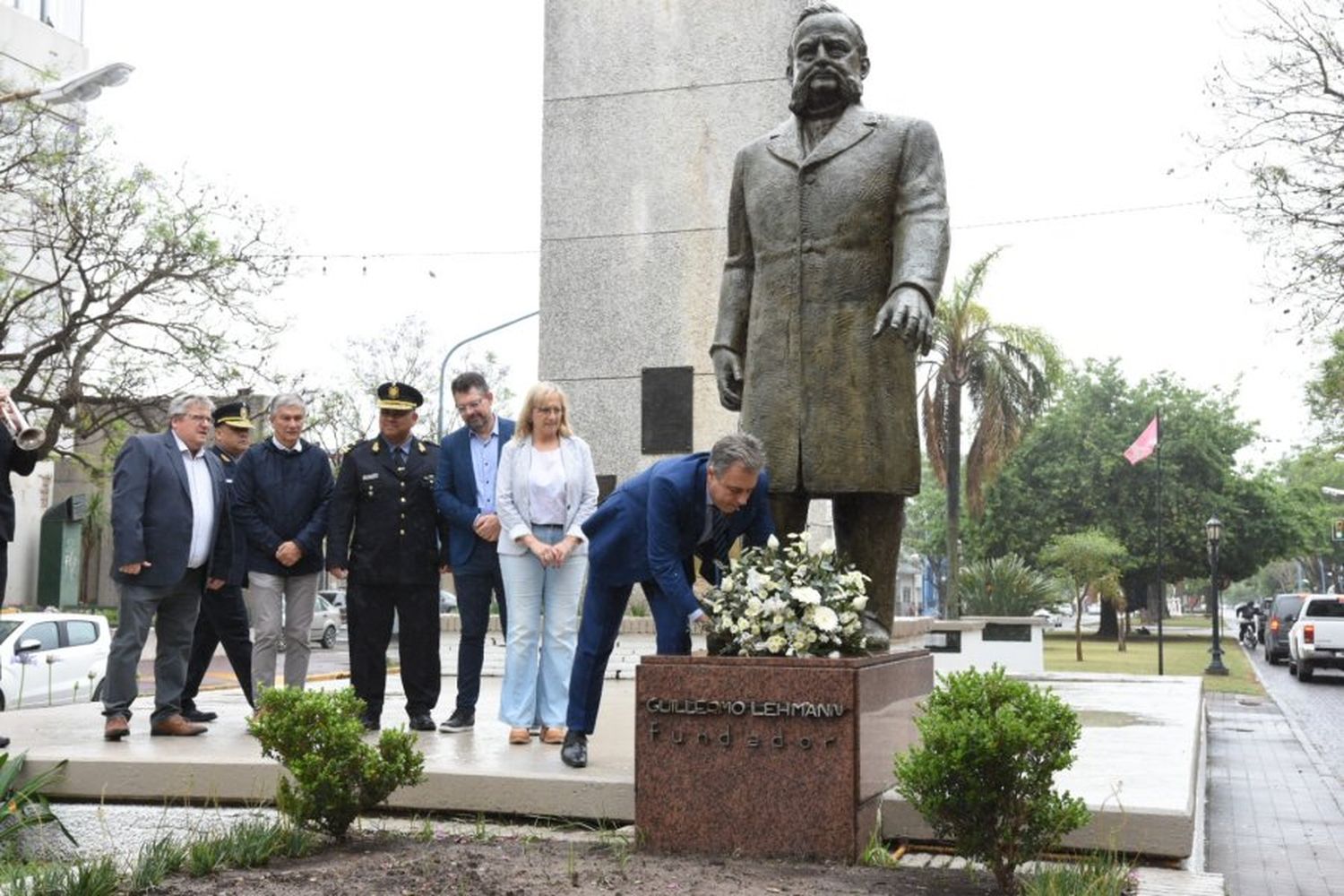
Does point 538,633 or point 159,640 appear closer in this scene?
point 538,633

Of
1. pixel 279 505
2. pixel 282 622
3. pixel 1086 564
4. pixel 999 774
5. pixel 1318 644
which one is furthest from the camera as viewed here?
pixel 1086 564

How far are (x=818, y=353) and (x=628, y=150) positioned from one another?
5.62 metres

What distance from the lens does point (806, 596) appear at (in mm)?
4941

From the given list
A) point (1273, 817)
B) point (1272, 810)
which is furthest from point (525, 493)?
point (1272, 810)

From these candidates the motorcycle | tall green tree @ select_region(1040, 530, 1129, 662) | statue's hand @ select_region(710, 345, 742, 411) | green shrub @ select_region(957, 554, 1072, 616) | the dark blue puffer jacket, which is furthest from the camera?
the motorcycle

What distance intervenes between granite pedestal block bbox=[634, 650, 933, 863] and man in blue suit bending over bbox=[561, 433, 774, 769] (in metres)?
0.43

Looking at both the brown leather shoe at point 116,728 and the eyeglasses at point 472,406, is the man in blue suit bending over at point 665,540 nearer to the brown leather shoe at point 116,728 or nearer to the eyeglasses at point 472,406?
the eyeglasses at point 472,406

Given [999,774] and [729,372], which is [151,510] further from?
[999,774]

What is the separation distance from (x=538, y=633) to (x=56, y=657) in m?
10.6

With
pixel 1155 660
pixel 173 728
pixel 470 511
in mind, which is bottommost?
pixel 1155 660

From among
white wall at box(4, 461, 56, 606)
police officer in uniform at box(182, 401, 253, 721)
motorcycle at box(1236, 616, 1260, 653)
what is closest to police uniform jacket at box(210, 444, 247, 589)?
police officer in uniform at box(182, 401, 253, 721)

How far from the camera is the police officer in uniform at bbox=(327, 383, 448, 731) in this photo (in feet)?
24.0

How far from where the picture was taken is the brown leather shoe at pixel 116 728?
688cm

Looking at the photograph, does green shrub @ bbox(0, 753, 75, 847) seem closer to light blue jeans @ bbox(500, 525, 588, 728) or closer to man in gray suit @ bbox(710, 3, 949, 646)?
light blue jeans @ bbox(500, 525, 588, 728)
